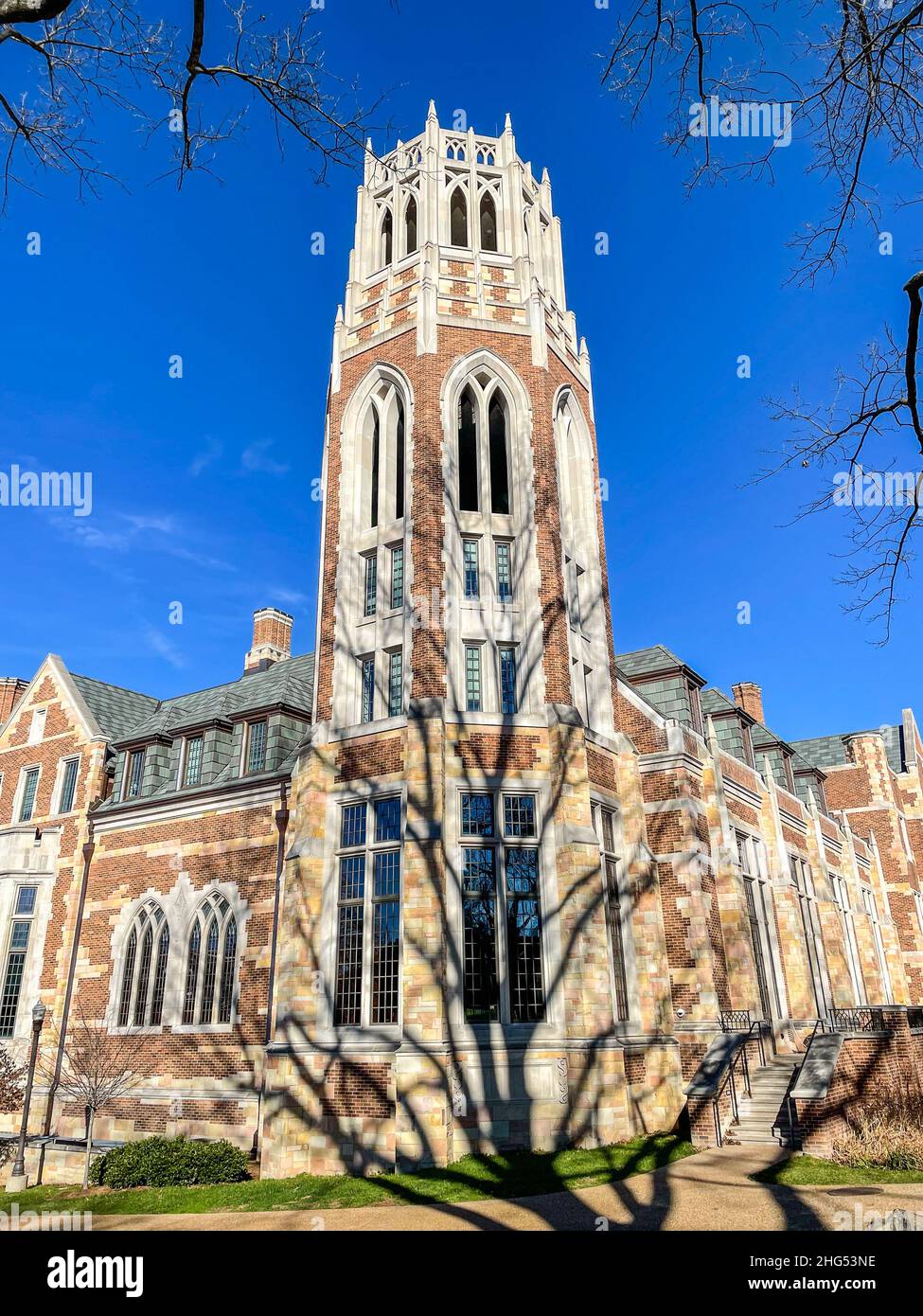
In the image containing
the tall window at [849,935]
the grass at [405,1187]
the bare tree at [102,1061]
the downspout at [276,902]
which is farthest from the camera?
the tall window at [849,935]

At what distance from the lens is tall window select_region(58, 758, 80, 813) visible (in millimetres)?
27562

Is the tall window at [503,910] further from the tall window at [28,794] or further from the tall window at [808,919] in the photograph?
the tall window at [28,794]

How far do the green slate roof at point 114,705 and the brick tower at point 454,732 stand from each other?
1236 centimetres

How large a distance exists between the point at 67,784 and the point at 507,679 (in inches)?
657

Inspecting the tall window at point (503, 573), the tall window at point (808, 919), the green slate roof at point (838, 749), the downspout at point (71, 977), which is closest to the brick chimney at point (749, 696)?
the green slate roof at point (838, 749)

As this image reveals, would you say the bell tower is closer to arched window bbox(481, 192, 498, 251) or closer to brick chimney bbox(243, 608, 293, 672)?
arched window bbox(481, 192, 498, 251)

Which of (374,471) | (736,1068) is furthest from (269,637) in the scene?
(736,1068)

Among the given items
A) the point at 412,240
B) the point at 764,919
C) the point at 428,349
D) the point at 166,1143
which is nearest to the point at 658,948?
the point at 764,919

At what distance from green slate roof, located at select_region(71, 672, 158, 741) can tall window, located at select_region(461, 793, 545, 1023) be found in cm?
1618

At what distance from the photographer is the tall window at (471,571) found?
19.6 m

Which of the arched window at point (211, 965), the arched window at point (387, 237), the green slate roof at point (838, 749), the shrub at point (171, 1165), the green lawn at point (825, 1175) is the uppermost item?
the arched window at point (387, 237)

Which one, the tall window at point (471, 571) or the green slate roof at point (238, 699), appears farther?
the green slate roof at point (238, 699)
